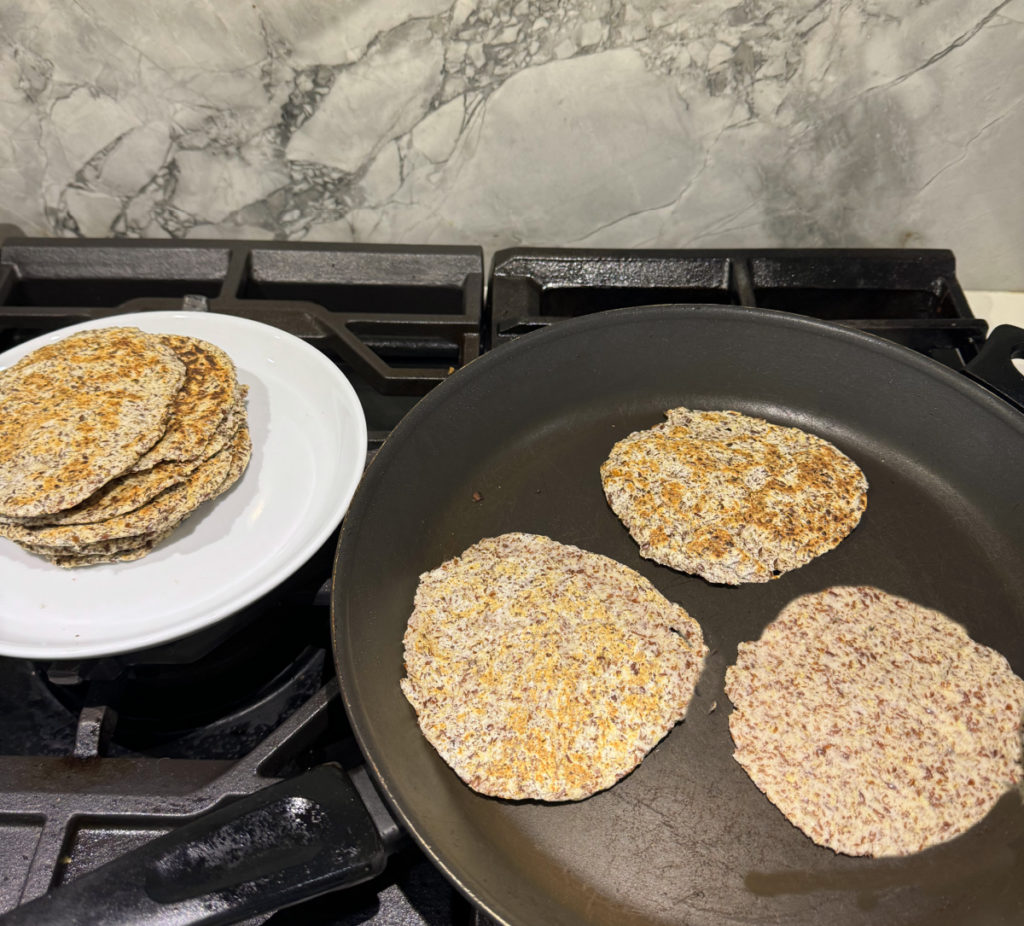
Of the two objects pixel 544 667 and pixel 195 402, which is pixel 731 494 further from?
pixel 195 402

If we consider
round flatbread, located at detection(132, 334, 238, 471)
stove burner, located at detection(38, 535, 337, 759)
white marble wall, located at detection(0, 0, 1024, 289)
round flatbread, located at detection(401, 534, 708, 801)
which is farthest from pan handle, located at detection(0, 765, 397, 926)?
white marble wall, located at detection(0, 0, 1024, 289)

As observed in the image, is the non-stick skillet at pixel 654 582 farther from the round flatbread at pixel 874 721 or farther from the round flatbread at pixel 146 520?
the round flatbread at pixel 146 520

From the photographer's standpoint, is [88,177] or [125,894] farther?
[88,177]

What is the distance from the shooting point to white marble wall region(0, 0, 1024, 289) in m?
1.32

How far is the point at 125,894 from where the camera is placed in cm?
79

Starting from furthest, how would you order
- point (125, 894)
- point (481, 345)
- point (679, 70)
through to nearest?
point (481, 345)
point (679, 70)
point (125, 894)

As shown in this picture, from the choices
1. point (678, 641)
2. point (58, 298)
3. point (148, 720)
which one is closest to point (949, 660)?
point (678, 641)

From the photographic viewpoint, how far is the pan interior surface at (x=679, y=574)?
3.19ft

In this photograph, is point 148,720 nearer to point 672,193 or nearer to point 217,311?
point 217,311

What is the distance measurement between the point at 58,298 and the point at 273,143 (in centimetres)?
56

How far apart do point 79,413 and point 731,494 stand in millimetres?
1006

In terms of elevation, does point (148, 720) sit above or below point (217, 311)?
below

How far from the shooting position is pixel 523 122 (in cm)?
146

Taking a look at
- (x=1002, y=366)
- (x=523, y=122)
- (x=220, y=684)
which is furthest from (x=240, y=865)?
(x=1002, y=366)
